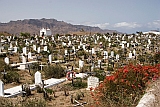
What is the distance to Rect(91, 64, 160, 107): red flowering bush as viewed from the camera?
8.61m

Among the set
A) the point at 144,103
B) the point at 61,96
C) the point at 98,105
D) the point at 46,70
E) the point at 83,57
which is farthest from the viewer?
the point at 83,57

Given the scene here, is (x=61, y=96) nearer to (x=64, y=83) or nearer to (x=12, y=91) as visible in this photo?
(x=12, y=91)

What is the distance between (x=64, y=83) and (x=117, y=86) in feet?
24.6

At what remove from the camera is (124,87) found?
30.9 ft

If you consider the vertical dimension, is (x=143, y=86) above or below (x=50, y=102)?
above

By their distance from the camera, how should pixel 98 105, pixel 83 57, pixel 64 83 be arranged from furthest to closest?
pixel 83 57
pixel 64 83
pixel 98 105

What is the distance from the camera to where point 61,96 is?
510 inches

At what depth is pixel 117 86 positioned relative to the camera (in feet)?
31.2

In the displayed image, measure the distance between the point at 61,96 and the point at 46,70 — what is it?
21.7 ft

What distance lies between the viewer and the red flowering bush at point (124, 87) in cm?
861

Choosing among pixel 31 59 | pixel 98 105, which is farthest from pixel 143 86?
pixel 31 59

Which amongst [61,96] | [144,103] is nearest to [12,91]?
[61,96]

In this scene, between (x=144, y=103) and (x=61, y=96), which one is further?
(x=61, y=96)

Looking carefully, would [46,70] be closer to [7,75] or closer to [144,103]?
[7,75]
